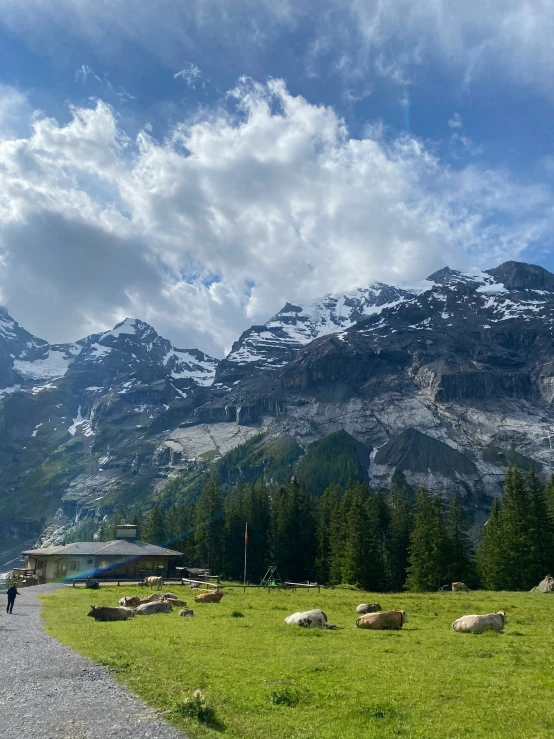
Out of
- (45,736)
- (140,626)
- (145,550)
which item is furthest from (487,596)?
(145,550)

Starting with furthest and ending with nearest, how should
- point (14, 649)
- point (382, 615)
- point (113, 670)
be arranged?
point (382, 615), point (14, 649), point (113, 670)

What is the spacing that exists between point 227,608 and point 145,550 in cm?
4749

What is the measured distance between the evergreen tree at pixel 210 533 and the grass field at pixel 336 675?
2754 inches

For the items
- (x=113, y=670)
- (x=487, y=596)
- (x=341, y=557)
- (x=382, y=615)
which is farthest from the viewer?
(x=341, y=557)

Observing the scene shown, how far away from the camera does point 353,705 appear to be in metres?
12.9

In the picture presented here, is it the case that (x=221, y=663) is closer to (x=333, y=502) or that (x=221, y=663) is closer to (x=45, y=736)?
(x=45, y=736)

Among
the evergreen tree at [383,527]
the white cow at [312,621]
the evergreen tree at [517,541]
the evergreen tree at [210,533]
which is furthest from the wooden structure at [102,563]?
the white cow at [312,621]

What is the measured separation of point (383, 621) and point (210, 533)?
250ft

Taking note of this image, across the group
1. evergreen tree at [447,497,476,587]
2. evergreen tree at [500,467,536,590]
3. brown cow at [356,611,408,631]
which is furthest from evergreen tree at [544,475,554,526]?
brown cow at [356,611,408,631]

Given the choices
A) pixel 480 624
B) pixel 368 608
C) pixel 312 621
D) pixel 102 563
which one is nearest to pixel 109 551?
pixel 102 563

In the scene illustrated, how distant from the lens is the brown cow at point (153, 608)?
3625cm

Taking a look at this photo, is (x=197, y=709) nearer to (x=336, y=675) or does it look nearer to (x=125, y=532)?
(x=336, y=675)

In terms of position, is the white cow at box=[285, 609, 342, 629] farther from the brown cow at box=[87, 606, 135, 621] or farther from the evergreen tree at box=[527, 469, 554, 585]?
the evergreen tree at box=[527, 469, 554, 585]

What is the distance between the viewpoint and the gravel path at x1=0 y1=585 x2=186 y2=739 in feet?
37.6
